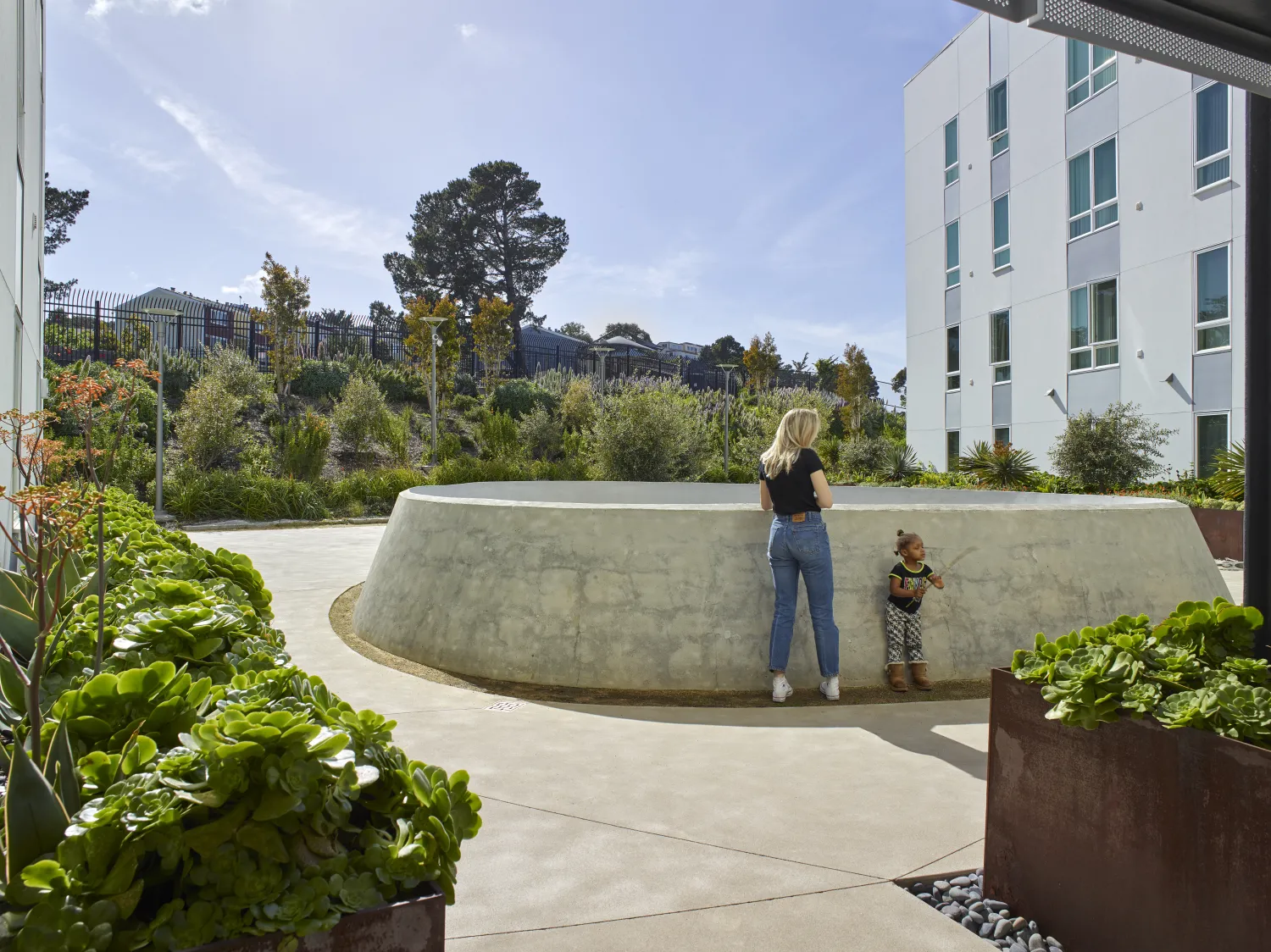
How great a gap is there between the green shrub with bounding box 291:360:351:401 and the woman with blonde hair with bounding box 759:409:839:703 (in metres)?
31.4

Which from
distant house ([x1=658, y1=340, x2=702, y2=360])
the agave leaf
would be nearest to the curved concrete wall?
the agave leaf

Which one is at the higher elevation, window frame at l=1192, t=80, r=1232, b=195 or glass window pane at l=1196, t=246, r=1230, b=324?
window frame at l=1192, t=80, r=1232, b=195

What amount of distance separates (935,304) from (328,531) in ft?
59.9

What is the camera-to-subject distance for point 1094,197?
783 inches

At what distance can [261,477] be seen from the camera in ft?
74.7

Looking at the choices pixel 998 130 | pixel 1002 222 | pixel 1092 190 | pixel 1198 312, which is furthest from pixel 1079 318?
pixel 998 130

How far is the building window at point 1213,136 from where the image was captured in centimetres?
1631

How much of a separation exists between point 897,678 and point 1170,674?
3483mm

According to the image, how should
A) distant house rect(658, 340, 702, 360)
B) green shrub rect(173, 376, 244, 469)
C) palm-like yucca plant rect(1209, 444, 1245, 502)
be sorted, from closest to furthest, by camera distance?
1. palm-like yucca plant rect(1209, 444, 1245, 502)
2. green shrub rect(173, 376, 244, 469)
3. distant house rect(658, 340, 702, 360)

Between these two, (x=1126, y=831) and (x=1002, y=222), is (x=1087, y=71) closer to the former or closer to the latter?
(x=1002, y=222)

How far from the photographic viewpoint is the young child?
599 cm

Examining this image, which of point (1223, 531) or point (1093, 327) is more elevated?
point (1093, 327)

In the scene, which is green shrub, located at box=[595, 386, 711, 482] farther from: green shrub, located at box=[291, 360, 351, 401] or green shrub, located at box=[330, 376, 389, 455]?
green shrub, located at box=[291, 360, 351, 401]

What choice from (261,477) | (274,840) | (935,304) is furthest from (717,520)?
(935,304)
